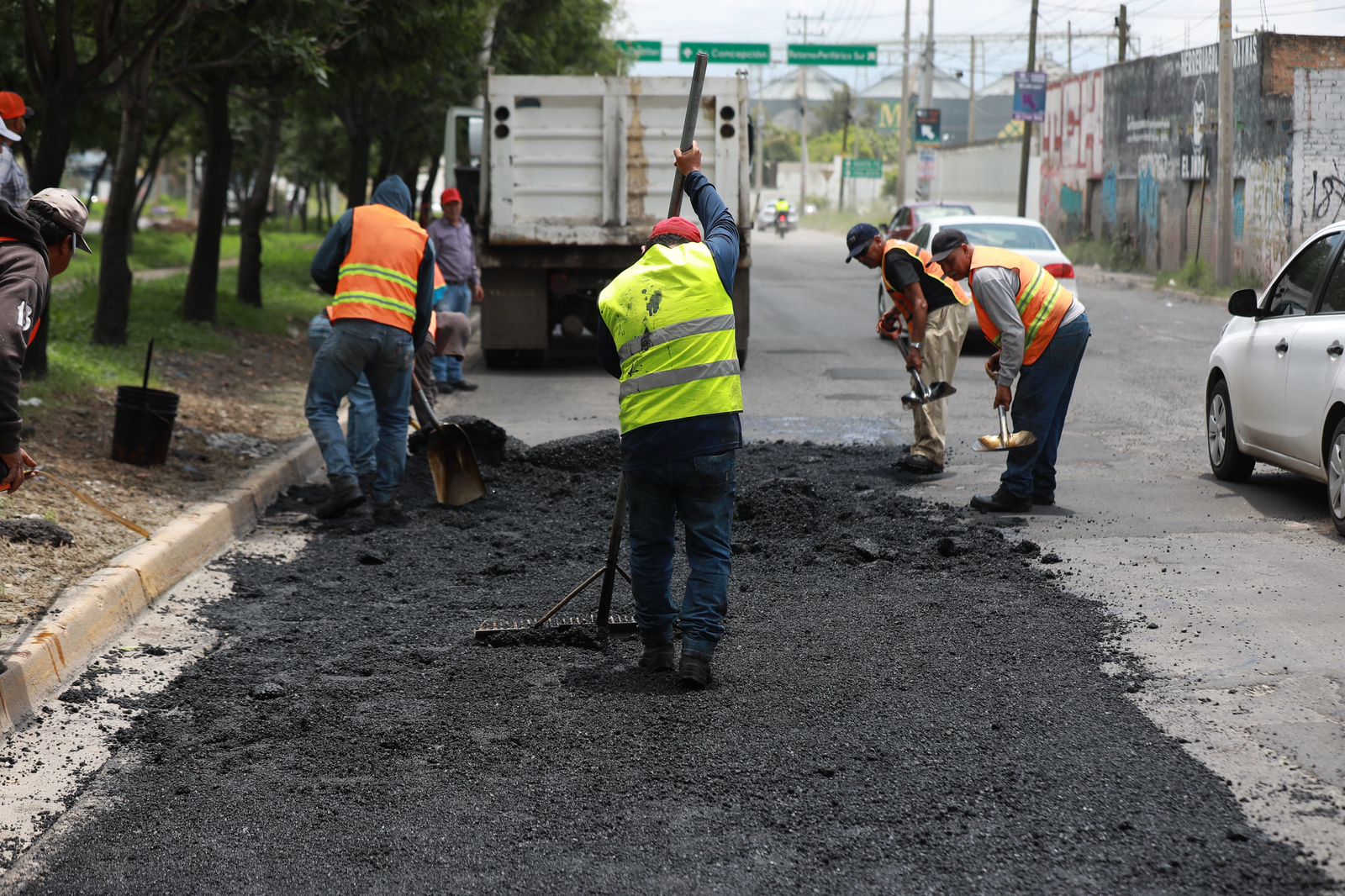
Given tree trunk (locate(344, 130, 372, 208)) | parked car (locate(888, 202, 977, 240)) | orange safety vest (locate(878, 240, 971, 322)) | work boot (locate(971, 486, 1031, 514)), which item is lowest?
work boot (locate(971, 486, 1031, 514))

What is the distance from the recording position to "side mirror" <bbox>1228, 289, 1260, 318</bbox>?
8.51 m

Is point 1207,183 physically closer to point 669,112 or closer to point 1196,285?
point 1196,285

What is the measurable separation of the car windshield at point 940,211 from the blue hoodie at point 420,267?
16920 mm

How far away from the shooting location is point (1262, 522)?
7.86 m

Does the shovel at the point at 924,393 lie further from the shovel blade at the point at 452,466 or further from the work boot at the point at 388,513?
the work boot at the point at 388,513

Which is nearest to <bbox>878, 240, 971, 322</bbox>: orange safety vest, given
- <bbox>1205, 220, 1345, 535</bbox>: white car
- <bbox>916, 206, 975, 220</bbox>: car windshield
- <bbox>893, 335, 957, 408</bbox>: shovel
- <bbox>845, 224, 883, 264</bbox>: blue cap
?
<bbox>845, 224, 883, 264</bbox>: blue cap

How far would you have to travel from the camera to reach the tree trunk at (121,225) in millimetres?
13305

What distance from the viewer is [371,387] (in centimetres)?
855

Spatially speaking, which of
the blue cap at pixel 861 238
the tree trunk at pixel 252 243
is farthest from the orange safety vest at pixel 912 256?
the tree trunk at pixel 252 243

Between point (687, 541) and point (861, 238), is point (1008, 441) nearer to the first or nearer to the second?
point (861, 238)

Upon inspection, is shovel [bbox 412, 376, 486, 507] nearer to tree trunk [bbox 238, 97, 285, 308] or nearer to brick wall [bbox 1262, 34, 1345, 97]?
tree trunk [bbox 238, 97, 285, 308]

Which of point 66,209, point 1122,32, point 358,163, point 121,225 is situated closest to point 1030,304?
point 66,209

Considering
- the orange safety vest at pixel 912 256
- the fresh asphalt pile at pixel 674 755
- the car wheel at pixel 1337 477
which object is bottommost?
the fresh asphalt pile at pixel 674 755

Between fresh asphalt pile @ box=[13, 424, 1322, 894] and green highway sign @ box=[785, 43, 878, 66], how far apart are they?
43.7 meters
